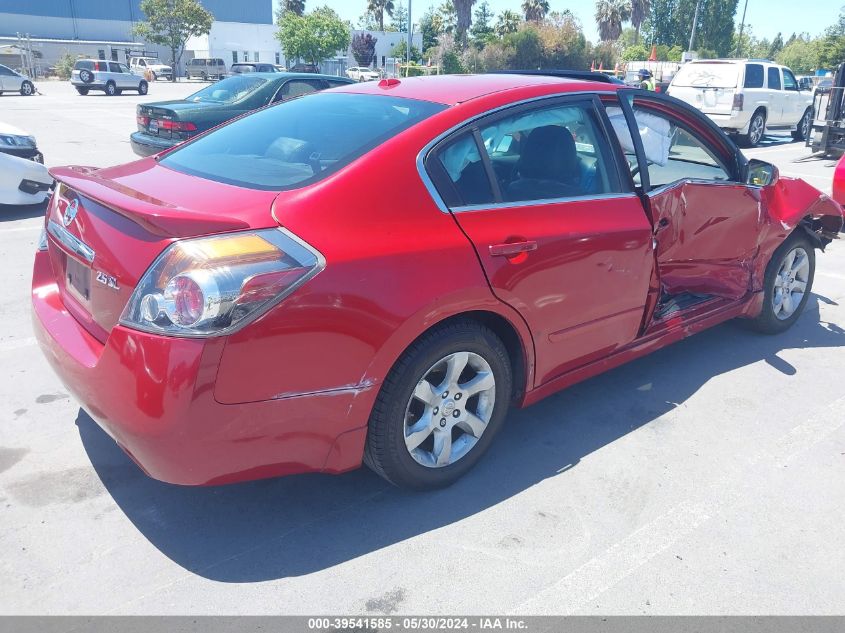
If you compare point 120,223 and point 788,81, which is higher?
point 788,81

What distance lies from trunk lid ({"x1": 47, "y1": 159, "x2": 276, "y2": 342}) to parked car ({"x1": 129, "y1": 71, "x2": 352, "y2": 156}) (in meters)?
6.40

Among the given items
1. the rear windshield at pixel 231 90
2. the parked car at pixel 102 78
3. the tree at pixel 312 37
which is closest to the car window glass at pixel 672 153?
the rear windshield at pixel 231 90

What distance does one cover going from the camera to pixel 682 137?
4.21 meters

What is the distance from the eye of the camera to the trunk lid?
2.41 metres

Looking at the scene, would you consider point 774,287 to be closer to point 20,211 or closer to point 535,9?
point 20,211

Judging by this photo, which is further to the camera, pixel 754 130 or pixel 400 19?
pixel 400 19

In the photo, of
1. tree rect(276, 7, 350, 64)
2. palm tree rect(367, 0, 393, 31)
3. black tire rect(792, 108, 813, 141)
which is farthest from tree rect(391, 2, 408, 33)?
black tire rect(792, 108, 813, 141)

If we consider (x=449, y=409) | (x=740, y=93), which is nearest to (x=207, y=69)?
(x=740, y=93)

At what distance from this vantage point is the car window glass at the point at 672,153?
390 cm

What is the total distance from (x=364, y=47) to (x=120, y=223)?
72.3 meters

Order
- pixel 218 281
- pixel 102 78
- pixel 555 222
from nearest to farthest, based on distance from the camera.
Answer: pixel 218 281, pixel 555 222, pixel 102 78

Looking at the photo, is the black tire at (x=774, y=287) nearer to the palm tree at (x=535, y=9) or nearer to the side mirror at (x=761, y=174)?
the side mirror at (x=761, y=174)

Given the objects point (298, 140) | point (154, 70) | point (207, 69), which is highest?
point (207, 69)

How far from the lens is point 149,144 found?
31.5 feet
